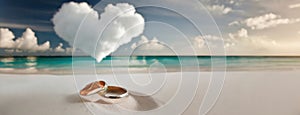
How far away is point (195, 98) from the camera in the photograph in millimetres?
1007

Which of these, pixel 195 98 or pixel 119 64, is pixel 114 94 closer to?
pixel 119 64

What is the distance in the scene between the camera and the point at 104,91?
98 cm

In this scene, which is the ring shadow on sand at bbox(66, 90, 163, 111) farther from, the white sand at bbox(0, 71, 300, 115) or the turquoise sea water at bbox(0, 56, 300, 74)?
the turquoise sea water at bbox(0, 56, 300, 74)

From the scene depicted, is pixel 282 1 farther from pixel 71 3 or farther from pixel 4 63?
pixel 4 63

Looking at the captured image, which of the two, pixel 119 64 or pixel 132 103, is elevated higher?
pixel 119 64

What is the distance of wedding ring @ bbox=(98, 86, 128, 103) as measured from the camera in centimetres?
96

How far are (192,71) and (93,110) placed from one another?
404 millimetres

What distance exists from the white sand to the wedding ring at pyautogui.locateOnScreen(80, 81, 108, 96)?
3cm

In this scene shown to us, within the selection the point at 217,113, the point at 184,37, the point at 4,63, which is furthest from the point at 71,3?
the point at 217,113

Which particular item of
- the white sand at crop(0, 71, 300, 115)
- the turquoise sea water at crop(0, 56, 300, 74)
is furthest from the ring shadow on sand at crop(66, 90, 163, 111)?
the turquoise sea water at crop(0, 56, 300, 74)

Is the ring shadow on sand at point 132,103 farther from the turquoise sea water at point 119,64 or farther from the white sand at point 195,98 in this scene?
the turquoise sea water at point 119,64

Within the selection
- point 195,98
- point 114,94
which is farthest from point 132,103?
point 195,98

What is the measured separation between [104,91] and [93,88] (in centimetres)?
4

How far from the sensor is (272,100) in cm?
105
